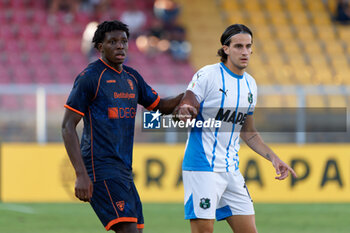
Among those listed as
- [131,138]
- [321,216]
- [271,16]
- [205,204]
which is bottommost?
[321,216]

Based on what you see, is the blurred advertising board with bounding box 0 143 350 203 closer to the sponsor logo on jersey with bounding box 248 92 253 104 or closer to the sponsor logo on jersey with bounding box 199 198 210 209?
the sponsor logo on jersey with bounding box 248 92 253 104

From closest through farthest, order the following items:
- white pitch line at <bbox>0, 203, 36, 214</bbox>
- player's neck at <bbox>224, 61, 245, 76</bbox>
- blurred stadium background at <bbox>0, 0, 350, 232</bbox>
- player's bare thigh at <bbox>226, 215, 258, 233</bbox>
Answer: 1. player's bare thigh at <bbox>226, 215, 258, 233</bbox>
2. player's neck at <bbox>224, 61, 245, 76</bbox>
3. white pitch line at <bbox>0, 203, 36, 214</bbox>
4. blurred stadium background at <bbox>0, 0, 350, 232</bbox>

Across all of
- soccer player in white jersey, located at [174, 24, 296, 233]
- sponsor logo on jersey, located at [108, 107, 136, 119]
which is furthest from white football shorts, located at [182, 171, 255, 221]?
sponsor logo on jersey, located at [108, 107, 136, 119]

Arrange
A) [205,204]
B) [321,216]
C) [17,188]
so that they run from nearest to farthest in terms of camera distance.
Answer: [205,204] → [321,216] → [17,188]

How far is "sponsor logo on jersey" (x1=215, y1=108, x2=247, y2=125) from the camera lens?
5816 millimetres

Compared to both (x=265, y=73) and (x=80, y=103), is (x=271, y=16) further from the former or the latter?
(x=80, y=103)

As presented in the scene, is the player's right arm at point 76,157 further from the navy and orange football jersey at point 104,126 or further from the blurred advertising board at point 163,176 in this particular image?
the blurred advertising board at point 163,176

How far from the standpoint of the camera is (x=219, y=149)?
582 cm

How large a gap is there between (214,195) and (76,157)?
1.23 meters

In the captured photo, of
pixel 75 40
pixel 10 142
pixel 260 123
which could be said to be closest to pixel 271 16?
pixel 75 40

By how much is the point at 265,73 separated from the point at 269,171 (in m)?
5.69

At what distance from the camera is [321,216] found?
10.7m

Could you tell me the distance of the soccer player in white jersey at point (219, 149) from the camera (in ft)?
18.8

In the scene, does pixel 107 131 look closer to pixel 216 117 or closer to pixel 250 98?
pixel 216 117
